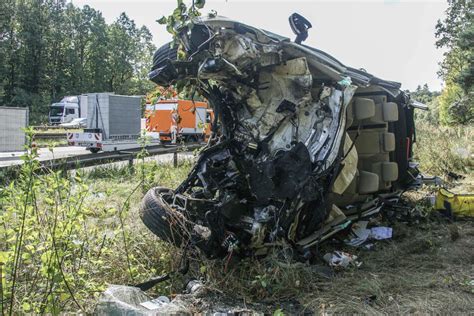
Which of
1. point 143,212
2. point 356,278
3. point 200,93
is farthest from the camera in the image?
point 200,93

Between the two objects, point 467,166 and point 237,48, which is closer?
point 237,48

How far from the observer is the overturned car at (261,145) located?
341 cm

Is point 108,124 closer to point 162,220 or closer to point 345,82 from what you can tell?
point 162,220

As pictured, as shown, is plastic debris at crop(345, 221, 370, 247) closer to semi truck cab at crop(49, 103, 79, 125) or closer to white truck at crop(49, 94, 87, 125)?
white truck at crop(49, 94, 87, 125)

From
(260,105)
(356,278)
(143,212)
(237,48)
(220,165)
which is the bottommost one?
(356,278)

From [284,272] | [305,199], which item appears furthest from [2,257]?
[305,199]

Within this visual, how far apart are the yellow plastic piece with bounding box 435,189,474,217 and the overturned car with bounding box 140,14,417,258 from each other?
1.55 m

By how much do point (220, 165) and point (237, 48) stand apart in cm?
114

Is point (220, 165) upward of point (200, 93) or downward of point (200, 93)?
downward

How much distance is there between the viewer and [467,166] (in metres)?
8.71

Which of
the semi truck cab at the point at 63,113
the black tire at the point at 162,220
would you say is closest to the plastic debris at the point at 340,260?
the black tire at the point at 162,220

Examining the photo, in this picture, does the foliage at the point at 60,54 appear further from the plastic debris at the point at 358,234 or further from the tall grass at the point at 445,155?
the plastic debris at the point at 358,234

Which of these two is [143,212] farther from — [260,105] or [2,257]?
[2,257]

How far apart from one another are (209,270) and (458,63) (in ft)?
149
